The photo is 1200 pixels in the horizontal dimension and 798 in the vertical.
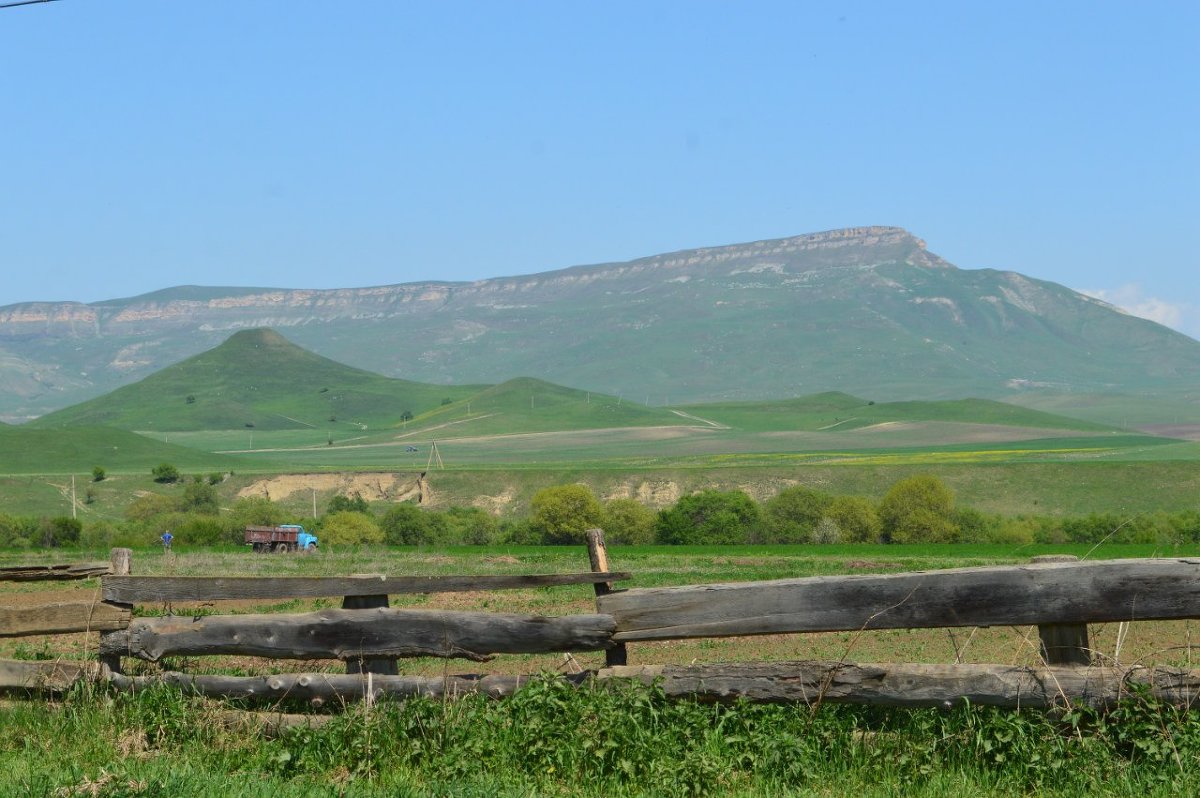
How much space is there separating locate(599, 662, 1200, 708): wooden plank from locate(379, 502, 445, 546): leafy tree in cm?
6302

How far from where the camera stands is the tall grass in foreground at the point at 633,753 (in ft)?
Answer: 23.9

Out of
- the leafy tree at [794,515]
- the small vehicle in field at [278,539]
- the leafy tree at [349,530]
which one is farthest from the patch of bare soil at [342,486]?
the small vehicle in field at [278,539]

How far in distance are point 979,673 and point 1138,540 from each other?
57815 mm

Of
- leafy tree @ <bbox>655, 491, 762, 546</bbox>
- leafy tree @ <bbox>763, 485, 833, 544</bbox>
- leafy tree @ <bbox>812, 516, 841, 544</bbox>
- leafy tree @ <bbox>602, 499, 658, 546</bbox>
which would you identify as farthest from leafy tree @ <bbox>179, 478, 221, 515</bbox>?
leafy tree @ <bbox>812, 516, 841, 544</bbox>

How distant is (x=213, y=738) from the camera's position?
29.1ft

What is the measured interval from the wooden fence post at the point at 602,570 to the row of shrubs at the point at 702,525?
190ft

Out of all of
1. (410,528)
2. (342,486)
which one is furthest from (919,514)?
(342,486)

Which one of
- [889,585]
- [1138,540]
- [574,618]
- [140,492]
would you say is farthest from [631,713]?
[140,492]

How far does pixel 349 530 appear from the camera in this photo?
7188 centimetres

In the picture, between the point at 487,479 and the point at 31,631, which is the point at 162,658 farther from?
the point at 487,479

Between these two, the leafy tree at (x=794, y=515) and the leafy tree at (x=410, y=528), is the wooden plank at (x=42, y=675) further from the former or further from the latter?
the leafy tree at (x=410, y=528)

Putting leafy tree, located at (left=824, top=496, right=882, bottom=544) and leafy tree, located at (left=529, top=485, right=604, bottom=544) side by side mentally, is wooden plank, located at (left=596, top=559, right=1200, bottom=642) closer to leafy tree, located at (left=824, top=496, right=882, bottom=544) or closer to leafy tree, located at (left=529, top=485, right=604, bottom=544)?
leafy tree, located at (left=529, top=485, right=604, bottom=544)

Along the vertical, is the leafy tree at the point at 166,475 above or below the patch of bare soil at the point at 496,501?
above

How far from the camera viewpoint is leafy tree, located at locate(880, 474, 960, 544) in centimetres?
6869
